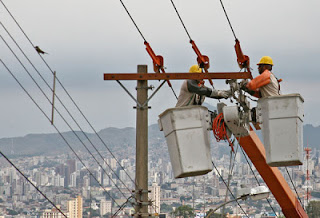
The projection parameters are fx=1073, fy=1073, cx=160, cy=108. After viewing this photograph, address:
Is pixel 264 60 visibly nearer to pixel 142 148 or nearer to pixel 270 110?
pixel 270 110

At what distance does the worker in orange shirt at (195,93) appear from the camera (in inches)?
683

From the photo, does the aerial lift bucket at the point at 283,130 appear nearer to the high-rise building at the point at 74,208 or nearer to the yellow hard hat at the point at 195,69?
the yellow hard hat at the point at 195,69

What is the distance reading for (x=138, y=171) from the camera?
58.3 ft

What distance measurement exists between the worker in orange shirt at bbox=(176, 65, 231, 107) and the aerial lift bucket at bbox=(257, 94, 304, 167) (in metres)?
0.93

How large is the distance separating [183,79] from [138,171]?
1.77 meters

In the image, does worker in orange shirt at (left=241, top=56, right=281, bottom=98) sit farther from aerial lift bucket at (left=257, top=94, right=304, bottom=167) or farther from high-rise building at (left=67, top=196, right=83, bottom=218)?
high-rise building at (left=67, top=196, right=83, bottom=218)

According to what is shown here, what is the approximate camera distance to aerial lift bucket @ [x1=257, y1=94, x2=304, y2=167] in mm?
16609

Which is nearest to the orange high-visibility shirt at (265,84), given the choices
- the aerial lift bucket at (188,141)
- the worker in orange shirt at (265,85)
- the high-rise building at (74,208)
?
the worker in orange shirt at (265,85)

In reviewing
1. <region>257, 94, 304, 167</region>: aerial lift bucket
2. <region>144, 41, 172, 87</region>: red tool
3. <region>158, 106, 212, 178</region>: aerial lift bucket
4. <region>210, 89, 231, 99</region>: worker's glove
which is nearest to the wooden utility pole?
<region>144, 41, 172, 87</region>: red tool

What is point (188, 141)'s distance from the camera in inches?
664

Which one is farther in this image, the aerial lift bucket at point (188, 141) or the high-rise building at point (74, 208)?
the high-rise building at point (74, 208)

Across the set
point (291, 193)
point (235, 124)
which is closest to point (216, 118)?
point (235, 124)

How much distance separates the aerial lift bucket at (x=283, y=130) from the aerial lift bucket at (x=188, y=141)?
3.29 ft

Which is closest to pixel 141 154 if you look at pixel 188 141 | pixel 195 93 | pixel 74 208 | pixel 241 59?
pixel 188 141
